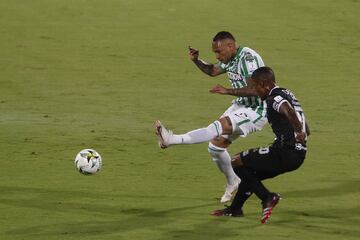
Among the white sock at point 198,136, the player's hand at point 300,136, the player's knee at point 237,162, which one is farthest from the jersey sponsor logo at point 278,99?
the white sock at point 198,136

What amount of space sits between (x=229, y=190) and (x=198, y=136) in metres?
1.03

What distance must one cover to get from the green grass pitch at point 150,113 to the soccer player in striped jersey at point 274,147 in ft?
1.50

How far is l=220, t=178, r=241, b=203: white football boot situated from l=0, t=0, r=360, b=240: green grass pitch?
158 mm

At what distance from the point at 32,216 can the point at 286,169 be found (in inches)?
129

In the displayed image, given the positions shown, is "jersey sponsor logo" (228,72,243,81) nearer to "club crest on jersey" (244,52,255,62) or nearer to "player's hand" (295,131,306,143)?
"club crest on jersey" (244,52,255,62)

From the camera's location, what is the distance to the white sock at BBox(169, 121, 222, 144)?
46.2ft

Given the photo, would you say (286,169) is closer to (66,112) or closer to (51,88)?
(66,112)

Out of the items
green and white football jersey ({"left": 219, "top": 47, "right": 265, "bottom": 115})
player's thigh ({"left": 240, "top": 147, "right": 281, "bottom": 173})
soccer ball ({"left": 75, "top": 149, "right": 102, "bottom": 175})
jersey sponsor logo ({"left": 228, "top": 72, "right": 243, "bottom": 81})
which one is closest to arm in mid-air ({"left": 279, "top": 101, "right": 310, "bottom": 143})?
player's thigh ({"left": 240, "top": 147, "right": 281, "bottom": 173})

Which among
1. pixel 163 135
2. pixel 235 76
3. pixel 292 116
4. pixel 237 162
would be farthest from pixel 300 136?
pixel 235 76

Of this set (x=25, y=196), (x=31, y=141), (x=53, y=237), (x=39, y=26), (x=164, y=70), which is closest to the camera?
(x=53, y=237)

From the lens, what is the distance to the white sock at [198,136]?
46.2 ft

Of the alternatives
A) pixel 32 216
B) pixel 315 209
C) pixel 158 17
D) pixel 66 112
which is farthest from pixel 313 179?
pixel 158 17

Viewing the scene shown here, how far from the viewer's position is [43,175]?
16.6 m

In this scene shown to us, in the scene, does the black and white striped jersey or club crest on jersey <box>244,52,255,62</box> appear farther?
club crest on jersey <box>244,52,255,62</box>
